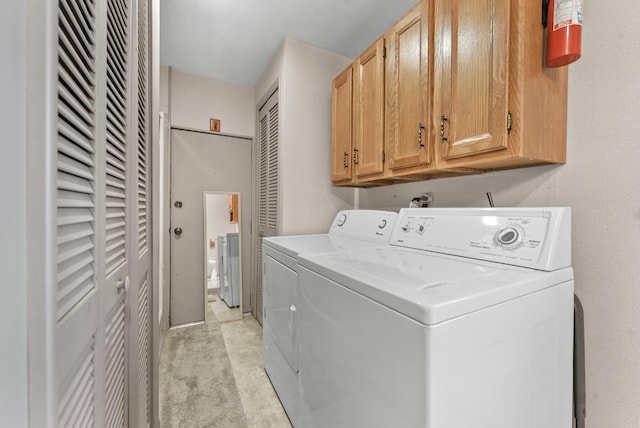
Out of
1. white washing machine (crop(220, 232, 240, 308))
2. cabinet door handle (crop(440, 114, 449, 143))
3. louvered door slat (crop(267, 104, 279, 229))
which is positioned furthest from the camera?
white washing machine (crop(220, 232, 240, 308))

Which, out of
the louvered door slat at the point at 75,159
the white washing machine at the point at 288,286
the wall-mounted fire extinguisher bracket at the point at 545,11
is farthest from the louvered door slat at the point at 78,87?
the wall-mounted fire extinguisher bracket at the point at 545,11

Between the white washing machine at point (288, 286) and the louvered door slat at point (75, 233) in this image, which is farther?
the white washing machine at point (288, 286)

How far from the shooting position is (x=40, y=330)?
1.21 ft

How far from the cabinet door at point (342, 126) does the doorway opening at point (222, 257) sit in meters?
1.37

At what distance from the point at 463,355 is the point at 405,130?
1.20 m

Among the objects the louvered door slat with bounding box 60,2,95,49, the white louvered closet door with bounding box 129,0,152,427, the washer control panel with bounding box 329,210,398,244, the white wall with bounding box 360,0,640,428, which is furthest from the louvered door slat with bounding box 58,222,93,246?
the white wall with bounding box 360,0,640,428

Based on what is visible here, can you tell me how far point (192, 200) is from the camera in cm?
279

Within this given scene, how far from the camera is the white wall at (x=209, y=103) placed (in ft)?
8.77

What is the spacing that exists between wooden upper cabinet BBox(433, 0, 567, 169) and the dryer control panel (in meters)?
0.23

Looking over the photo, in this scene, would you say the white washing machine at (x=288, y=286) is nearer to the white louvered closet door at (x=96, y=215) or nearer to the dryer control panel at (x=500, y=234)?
the dryer control panel at (x=500, y=234)

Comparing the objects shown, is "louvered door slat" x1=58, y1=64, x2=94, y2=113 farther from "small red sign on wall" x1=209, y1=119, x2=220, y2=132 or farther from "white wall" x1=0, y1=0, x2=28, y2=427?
"small red sign on wall" x1=209, y1=119, x2=220, y2=132

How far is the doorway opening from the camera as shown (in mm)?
2857

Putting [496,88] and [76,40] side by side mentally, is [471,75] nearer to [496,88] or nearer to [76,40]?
[496,88]

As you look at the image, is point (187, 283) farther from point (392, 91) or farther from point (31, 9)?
point (31, 9)
